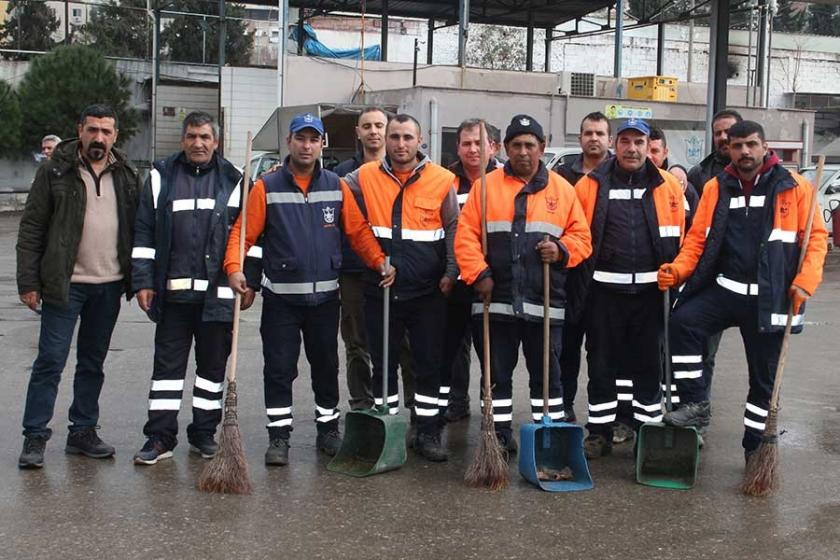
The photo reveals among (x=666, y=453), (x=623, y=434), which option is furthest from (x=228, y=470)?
(x=623, y=434)

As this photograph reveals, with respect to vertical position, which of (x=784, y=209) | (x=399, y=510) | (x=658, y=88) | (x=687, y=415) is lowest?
(x=399, y=510)

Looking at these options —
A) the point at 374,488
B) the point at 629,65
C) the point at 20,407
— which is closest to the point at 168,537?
the point at 374,488

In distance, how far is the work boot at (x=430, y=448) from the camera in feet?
21.5

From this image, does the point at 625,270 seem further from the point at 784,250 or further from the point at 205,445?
the point at 205,445

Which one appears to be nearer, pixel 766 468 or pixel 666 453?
pixel 766 468

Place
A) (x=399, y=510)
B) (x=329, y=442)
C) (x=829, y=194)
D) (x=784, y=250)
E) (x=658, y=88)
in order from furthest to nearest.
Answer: (x=658, y=88)
(x=829, y=194)
(x=329, y=442)
(x=784, y=250)
(x=399, y=510)

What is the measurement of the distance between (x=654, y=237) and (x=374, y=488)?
7.12 feet

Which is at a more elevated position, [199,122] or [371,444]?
[199,122]

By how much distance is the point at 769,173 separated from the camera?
6.22 metres

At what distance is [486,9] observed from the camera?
3522 centimetres

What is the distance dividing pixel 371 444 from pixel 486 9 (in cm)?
3033

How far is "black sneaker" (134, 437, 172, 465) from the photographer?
629 cm

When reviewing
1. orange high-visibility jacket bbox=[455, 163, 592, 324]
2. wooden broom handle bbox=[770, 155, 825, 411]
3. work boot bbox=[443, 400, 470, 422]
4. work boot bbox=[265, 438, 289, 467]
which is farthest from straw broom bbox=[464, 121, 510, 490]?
wooden broom handle bbox=[770, 155, 825, 411]

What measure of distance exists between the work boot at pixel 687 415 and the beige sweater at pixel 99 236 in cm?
318
